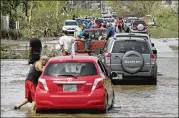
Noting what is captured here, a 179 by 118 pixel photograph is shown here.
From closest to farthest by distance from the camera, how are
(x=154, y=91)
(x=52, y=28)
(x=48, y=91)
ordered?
(x=48, y=91) → (x=154, y=91) → (x=52, y=28)

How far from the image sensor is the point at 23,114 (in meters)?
14.5

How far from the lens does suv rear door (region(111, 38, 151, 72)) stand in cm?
2072

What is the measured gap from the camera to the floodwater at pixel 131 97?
1449cm

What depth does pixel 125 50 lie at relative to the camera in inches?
823

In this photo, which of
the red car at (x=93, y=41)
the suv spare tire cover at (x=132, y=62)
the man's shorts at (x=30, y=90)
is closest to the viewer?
the man's shorts at (x=30, y=90)

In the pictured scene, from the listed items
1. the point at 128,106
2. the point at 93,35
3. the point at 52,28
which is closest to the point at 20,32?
the point at 52,28

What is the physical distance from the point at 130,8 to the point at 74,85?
389 ft

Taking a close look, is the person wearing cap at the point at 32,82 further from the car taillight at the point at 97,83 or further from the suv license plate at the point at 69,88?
the car taillight at the point at 97,83

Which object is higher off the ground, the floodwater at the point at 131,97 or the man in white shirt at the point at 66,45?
the man in white shirt at the point at 66,45

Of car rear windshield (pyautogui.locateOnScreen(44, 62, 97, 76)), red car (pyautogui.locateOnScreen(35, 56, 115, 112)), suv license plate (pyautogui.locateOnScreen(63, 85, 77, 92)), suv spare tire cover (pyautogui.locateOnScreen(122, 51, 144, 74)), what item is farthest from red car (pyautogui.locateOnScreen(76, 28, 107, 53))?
suv license plate (pyautogui.locateOnScreen(63, 85, 77, 92))

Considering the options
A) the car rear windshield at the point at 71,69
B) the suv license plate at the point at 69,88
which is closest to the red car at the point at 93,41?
the car rear windshield at the point at 71,69

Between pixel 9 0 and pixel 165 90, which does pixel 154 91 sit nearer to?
pixel 165 90

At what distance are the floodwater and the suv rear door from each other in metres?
0.66

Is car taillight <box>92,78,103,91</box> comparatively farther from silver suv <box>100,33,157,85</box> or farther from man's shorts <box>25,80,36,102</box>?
silver suv <box>100,33,157,85</box>
